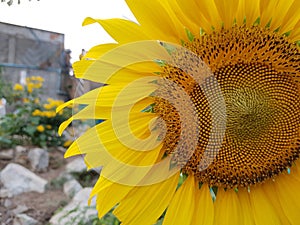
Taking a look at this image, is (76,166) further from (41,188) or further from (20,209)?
(20,209)

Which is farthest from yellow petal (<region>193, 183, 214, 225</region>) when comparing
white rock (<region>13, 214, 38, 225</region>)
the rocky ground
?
white rock (<region>13, 214, 38, 225</region>)

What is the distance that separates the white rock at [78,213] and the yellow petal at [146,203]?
1081 mm

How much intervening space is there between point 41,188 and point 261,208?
249cm

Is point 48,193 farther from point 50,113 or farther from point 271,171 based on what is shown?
point 271,171

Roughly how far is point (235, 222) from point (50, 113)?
3.76m

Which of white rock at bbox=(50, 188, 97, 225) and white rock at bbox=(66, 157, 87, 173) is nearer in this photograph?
white rock at bbox=(50, 188, 97, 225)

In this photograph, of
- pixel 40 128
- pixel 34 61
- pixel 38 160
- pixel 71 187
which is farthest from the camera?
pixel 34 61

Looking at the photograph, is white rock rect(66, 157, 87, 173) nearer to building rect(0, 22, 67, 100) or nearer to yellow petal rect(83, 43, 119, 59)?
building rect(0, 22, 67, 100)

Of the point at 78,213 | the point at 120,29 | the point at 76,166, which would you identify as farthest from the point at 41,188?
the point at 120,29

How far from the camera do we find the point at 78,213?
205 cm

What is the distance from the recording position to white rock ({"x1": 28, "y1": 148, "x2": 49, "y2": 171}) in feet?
10.8

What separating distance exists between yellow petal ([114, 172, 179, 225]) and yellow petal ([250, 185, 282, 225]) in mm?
137

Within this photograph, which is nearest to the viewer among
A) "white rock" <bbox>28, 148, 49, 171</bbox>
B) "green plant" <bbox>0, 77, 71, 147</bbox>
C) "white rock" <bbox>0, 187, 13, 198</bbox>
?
"white rock" <bbox>0, 187, 13, 198</bbox>

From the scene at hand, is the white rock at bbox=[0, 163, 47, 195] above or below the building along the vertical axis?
below
